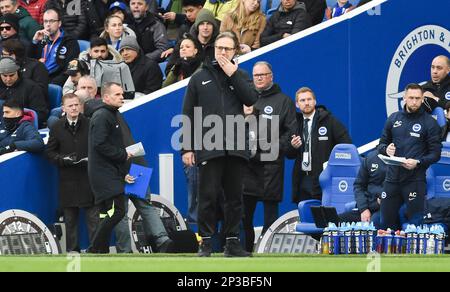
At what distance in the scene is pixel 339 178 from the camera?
18156 mm

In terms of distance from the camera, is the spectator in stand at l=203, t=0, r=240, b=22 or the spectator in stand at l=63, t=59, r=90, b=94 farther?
the spectator in stand at l=203, t=0, r=240, b=22

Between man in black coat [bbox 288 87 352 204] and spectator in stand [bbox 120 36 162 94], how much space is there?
2.49m

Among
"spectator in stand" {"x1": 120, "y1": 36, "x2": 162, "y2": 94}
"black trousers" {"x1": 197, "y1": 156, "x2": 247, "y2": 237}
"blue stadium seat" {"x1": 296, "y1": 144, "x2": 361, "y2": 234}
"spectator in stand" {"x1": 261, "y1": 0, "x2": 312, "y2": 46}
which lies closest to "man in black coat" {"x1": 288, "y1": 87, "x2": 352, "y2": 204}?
"blue stadium seat" {"x1": 296, "y1": 144, "x2": 361, "y2": 234}

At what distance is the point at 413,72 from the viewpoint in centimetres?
2086

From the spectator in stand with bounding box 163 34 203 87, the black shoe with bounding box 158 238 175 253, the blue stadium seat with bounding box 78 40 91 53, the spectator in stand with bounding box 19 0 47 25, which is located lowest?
the black shoe with bounding box 158 238 175 253

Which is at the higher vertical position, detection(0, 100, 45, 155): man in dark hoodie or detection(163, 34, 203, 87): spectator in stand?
detection(163, 34, 203, 87): spectator in stand

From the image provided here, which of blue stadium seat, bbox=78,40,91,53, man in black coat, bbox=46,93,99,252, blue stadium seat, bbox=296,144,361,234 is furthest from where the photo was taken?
blue stadium seat, bbox=78,40,91,53

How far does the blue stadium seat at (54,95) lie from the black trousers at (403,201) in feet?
18.2

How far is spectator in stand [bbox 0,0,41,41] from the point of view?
22.7 meters

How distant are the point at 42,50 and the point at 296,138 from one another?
5.17m

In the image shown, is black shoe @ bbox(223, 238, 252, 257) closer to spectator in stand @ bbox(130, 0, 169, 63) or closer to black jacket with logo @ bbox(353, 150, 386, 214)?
black jacket with logo @ bbox(353, 150, 386, 214)

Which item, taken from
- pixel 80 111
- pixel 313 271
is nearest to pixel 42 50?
pixel 80 111

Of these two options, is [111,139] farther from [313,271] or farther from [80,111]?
[313,271]

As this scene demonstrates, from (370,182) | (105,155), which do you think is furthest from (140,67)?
(370,182)
